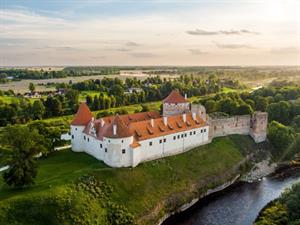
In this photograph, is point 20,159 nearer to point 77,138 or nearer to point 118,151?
point 118,151

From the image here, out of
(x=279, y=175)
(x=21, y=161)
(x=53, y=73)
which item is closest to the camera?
(x=21, y=161)

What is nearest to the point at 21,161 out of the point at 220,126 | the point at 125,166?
the point at 125,166

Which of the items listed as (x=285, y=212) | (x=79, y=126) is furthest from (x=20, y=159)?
(x=285, y=212)

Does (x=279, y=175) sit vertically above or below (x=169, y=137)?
below

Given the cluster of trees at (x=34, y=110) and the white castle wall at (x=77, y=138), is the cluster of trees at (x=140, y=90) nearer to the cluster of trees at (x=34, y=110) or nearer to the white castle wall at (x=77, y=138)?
the cluster of trees at (x=34, y=110)

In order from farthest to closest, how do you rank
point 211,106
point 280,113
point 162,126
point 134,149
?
point 211,106, point 280,113, point 162,126, point 134,149

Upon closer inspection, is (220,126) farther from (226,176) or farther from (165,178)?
(165,178)
